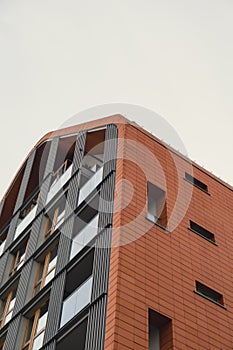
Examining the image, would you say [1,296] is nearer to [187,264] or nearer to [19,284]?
[19,284]

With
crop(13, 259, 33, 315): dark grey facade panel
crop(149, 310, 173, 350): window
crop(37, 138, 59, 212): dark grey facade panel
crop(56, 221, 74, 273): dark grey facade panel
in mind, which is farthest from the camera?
crop(37, 138, 59, 212): dark grey facade panel

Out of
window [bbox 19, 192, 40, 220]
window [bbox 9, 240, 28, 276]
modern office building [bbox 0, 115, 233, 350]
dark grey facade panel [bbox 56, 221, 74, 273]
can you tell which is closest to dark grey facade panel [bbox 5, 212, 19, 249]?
modern office building [bbox 0, 115, 233, 350]

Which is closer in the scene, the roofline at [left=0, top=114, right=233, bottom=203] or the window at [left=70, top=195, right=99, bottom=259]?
the window at [left=70, top=195, right=99, bottom=259]

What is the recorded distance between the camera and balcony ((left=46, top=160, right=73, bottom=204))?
30.9 meters

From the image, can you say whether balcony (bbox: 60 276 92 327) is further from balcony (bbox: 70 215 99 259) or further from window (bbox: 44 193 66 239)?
window (bbox: 44 193 66 239)

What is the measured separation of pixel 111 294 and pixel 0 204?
71.7 feet

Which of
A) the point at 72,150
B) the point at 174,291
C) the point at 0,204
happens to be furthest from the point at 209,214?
the point at 0,204

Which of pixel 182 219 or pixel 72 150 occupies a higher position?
pixel 72 150

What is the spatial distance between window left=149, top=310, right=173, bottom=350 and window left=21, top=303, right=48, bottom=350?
4.70m

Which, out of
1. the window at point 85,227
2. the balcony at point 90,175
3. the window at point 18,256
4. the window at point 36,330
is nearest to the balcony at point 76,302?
the window at point 36,330

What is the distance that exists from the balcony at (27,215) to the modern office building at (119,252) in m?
0.14

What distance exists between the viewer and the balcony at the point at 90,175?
27.3 metres

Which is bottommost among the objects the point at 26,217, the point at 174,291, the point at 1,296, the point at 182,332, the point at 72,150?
the point at 182,332

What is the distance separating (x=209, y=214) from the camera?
1132 inches
